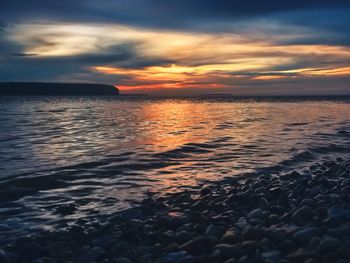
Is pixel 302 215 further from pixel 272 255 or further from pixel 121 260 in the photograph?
pixel 121 260

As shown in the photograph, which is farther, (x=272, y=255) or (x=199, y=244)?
(x=199, y=244)

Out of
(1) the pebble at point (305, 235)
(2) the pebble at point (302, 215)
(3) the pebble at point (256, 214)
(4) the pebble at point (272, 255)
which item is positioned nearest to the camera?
(4) the pebble at point (272, 255)

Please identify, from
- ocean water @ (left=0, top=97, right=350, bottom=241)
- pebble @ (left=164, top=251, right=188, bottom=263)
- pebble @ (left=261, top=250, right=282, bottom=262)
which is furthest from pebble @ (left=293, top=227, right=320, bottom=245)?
ocean water @ (left=0, top=97, right=350, bottom=241)

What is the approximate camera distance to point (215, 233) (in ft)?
20.9

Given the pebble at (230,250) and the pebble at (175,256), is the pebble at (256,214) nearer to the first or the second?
the pebble at (230,250)

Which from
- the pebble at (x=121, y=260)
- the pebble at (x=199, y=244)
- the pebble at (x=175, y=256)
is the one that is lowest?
the pebble at (x=121, y=260)

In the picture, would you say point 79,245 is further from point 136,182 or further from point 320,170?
point 320,170

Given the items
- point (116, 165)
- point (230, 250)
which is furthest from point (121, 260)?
point (116, 165)

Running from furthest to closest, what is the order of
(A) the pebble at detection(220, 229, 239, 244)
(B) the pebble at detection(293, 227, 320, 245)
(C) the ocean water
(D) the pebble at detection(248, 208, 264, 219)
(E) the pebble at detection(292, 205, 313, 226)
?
1. (C) the ocean water
2. (D) the pebble at detection(248, 208, 264, 219)
3. (E) the pebble at detection(292, 205, 313, 226)
4. (A) the pebble at detection(220, 229, 239, 244)
5. (B) the pebble at detection(293, 227, 320, 245)

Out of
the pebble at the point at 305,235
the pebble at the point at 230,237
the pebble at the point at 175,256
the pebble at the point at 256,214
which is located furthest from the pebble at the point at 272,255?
the pebble at the point at 256,214

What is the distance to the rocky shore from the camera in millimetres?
5453

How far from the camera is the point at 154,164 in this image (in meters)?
14.2

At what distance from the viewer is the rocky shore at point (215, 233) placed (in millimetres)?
5453

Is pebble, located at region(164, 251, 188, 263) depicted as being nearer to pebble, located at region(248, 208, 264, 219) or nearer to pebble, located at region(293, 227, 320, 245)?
pebble, located at region(293, 227, 320, 245)
